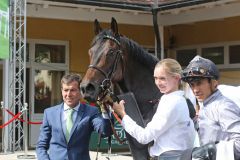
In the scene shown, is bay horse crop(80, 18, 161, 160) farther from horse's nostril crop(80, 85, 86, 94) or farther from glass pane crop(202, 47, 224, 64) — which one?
glass pane crop(202, 47, 224, 64)

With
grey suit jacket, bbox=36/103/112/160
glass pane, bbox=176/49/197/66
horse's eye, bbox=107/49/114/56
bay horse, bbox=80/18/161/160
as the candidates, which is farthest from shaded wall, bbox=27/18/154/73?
horse's eye, bbox=107/49/114/56

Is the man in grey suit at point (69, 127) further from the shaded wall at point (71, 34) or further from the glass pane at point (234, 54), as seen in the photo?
the glass pane at point (234, 54)

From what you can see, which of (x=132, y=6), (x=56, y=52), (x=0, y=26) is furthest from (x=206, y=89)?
(x=56, y=52)

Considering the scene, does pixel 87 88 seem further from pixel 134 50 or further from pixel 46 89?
pixel 46 89

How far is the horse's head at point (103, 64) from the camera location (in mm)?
3909

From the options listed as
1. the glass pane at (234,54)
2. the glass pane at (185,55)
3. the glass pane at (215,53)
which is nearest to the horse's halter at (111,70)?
the glass pane at (234,54)

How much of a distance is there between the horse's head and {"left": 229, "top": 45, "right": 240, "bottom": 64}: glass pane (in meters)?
11.9

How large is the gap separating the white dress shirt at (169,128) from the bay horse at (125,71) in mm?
556

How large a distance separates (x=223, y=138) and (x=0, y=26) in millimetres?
8012

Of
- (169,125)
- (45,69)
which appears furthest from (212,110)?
(45,69)

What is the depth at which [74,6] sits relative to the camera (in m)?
13.7

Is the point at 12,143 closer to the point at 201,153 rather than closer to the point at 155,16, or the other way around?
the point at 155,16

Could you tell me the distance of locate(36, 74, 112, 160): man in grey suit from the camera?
409 cm

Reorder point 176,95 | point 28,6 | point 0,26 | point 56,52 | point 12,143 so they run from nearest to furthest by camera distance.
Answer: point 176,95 → point 0,26 → point 12,143 → point 28,6 → point 56,52
